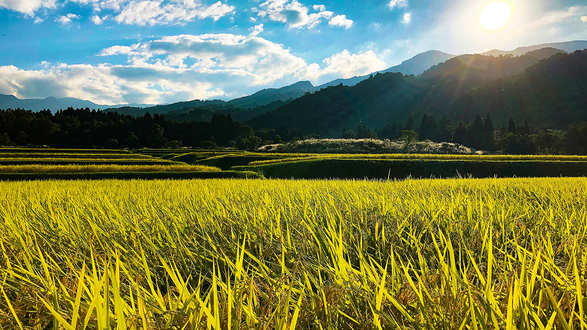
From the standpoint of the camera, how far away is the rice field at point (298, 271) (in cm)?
108

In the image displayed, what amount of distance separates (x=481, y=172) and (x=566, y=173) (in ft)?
20.0

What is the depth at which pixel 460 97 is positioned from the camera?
138 meters

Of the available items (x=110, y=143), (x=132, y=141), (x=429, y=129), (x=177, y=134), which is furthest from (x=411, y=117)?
(x=110, y=143)

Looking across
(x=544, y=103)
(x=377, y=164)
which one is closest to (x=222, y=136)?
(x=377, y=164)

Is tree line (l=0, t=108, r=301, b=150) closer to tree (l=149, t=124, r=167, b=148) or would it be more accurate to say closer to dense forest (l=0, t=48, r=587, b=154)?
tree (l=149, t=124, r=167, b=148)

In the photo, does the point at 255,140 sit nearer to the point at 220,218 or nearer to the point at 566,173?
the point at 566,173

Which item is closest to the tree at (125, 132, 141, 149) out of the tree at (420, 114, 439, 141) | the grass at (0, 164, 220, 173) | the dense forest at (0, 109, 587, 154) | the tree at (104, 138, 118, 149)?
the dense forest at (0, 109, 587, 154)

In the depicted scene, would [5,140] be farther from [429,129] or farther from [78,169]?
[429,129]

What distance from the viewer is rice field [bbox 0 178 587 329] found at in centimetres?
108

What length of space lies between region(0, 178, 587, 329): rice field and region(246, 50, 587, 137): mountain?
9224 centimetres

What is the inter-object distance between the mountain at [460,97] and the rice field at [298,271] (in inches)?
3632

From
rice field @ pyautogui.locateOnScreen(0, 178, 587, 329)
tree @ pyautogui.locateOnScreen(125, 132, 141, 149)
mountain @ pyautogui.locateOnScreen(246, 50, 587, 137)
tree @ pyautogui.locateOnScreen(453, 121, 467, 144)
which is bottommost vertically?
rice field @ pyautogui.locateOnScreen(0, 178, 587, 329)

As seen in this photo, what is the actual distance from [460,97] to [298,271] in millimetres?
161854

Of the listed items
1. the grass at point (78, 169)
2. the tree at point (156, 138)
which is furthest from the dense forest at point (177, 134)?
the grass at point (78, 169)
